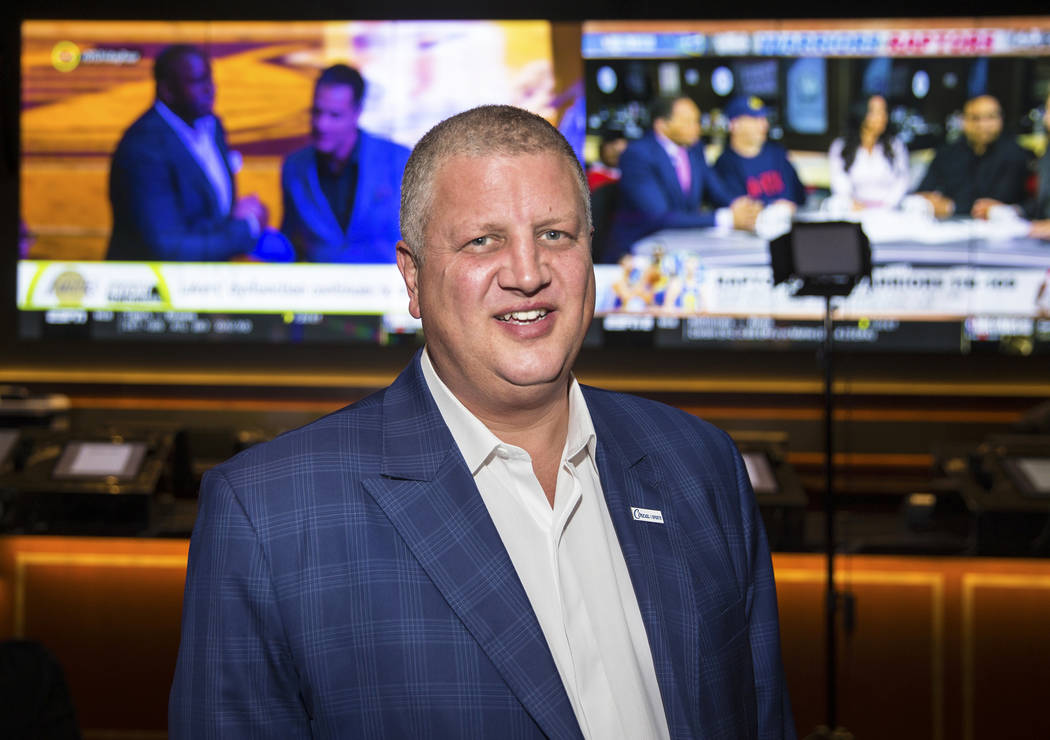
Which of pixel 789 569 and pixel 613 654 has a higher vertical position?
pixel 613 654

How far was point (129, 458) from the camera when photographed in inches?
126

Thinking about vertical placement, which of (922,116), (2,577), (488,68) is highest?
(488,68)

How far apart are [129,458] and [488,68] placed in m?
2.21

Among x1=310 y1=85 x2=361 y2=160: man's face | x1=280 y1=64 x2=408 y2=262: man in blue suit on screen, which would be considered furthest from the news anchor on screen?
x1=310 y1=85 x2=361 y2=160: man's face

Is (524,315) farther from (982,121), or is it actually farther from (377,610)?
(982,121)

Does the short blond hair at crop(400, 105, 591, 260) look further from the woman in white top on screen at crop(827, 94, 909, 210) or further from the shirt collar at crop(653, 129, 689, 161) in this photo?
the woman in white top on screen at crop(827, 94, 909, 210)

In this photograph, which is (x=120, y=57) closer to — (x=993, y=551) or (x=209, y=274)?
(x=209, y=274)

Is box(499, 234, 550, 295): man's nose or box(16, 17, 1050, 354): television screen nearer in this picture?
box(499, 234, 550, 295): man's nose

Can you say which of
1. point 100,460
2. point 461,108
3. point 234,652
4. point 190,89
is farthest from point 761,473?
point 190,89

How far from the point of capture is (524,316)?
99 cm

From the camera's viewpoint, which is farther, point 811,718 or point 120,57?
point 120,57

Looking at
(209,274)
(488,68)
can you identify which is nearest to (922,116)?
(488,68)

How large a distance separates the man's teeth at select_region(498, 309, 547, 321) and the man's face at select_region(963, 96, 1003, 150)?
3.68 m

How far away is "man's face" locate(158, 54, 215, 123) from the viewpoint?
168 inches
